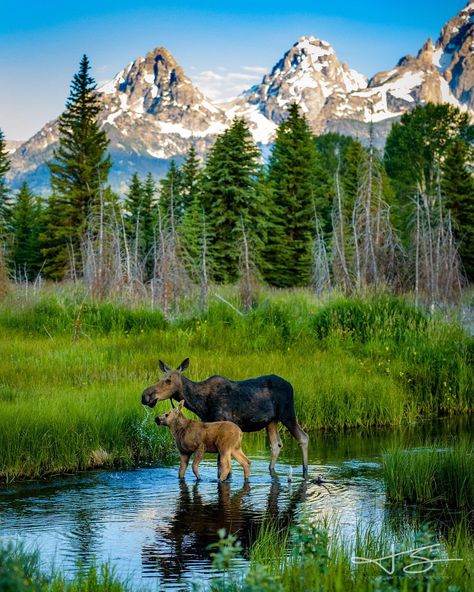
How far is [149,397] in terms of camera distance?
12.2 metres

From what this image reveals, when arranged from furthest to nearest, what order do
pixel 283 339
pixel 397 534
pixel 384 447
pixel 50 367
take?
pixel 283 339, pixel 50 367, pixel 384 447, pixel 397 534

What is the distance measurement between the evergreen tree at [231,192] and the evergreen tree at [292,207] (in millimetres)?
2385

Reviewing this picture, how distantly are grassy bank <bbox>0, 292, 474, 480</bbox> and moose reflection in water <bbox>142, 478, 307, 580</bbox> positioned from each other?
2.18 meters

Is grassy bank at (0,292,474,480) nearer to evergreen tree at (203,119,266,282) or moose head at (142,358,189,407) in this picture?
moose head at (142,358,189,407)

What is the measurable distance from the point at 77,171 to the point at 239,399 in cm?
5487

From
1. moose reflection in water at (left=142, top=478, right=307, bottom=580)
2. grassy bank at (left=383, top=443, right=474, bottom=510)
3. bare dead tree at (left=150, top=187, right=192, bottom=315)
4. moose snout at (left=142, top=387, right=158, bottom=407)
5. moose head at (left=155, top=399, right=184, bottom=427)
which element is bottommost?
moose reflection in water at (left=142, top=478, right=307, bottom=580)

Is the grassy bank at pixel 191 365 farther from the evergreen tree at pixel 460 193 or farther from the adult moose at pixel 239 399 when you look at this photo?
the evergreen tree at pixel 460 193

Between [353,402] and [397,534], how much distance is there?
27.3ft

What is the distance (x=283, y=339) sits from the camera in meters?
21.9

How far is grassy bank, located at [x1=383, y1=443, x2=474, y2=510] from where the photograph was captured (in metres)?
10.8

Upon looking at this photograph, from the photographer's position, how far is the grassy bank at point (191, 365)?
13039 millimetres

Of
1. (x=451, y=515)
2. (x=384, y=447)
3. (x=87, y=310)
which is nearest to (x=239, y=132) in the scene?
(x=87, y=310)

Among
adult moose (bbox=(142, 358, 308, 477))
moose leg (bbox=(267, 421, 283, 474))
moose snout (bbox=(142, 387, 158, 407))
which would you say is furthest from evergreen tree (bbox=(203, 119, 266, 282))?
moose snout (bbox=(142, 387, 158, 407))

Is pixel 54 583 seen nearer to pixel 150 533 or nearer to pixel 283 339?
pixel 150 533
